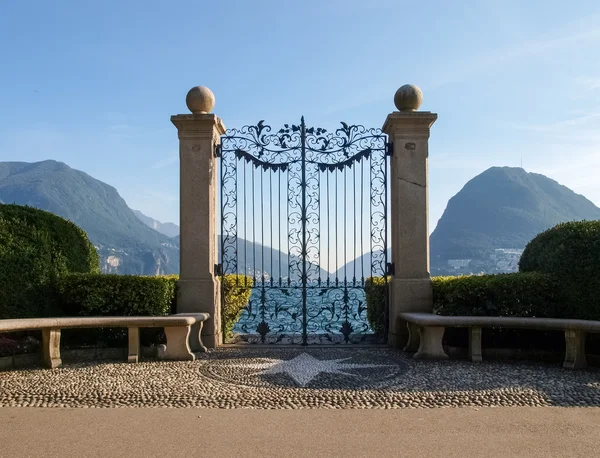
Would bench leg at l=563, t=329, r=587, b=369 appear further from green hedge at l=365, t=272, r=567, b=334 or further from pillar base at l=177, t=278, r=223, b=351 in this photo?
pillar base at l=177, t=278, r=223, b=351

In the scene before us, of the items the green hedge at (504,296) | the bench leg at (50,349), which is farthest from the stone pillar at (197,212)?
the green hedge at (504,296)

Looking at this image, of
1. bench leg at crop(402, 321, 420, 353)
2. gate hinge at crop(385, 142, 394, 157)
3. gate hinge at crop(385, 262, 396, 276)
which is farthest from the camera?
gate hinge at crop(385, 142, 394, 157)

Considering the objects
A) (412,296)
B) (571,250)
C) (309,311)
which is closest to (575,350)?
(571,250)

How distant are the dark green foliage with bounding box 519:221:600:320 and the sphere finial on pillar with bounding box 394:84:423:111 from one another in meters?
2.94

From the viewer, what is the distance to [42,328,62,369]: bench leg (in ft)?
23.1

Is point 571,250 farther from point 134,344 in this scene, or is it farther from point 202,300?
point 134,344

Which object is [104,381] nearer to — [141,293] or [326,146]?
[141,293]

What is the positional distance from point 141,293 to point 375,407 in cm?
440

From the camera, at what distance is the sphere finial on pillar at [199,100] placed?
344 inches

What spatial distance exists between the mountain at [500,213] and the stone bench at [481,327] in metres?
80.8

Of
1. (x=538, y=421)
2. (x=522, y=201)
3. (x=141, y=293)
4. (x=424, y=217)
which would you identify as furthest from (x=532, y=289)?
(x=522, y=201)

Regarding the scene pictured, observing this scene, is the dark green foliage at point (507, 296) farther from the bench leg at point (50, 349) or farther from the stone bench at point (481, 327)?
the bench leg at point (50, 349)

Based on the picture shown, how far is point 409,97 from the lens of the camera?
8.73 meters

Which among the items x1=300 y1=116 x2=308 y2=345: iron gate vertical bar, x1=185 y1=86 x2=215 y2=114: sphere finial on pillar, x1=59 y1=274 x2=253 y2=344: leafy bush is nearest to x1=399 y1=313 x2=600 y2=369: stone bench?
x1=300 y1=116 x2=308 y2=345: iron gate vertical bar
